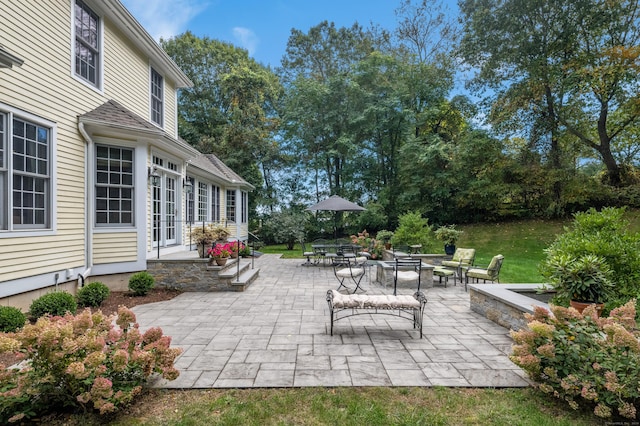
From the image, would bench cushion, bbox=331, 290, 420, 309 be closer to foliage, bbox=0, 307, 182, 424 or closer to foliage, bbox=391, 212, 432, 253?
foliage, bbox=0, 307, 182, 424

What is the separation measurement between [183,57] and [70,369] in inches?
997

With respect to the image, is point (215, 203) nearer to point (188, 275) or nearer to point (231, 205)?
point (231, 205)

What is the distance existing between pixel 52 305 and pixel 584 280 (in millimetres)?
7195

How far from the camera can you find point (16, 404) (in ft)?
8.41

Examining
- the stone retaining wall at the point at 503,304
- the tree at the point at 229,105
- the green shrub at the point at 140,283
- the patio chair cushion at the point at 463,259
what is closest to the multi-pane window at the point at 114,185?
the green shrub at the point at 140,283

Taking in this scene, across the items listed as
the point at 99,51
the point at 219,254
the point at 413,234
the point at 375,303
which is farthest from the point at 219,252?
the point at 413,234

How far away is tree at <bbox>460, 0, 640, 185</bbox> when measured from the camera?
1379 centimetres

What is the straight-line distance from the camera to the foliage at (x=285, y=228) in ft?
57.8

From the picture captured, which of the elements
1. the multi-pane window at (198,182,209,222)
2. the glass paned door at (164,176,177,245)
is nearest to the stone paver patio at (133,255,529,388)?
the glass paned door at (164,176,177,245)

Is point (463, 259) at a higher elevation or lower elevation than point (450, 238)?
lower

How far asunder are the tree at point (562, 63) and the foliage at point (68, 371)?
1770cm

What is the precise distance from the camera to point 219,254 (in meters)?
7.78

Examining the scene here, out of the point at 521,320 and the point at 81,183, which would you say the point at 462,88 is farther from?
the point at 81,183

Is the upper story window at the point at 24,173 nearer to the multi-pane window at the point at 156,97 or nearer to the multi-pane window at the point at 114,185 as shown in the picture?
the multi-pane window at the point at 114,185
